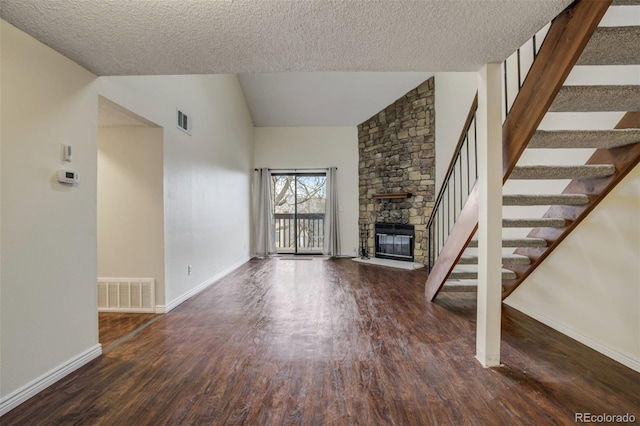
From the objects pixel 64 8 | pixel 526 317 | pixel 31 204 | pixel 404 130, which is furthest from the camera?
pixel 404 130

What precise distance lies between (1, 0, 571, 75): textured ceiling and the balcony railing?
547 cm

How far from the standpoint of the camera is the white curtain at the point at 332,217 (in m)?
7.19

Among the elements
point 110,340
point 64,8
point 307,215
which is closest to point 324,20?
point 64,8

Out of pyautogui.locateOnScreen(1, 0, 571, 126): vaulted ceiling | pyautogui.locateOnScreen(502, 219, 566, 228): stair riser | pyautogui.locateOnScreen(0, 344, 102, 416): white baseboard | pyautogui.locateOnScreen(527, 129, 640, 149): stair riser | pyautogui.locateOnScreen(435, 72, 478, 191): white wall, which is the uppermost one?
pyautogui.locateOnScreen(435, 72, 478, 191): white wall

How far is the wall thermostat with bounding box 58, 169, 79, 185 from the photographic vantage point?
196 cm

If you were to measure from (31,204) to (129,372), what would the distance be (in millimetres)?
1256

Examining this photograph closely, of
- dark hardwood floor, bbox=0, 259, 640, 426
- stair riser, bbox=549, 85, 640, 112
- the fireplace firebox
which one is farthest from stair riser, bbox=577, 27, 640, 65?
the fireplace firebox

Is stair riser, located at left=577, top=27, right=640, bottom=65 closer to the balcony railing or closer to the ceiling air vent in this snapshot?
the ceiling air vent

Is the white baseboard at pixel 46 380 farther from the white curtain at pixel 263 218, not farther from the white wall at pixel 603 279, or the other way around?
the white curtain at pixel 263 218

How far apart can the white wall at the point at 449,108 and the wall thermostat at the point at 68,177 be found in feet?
15.9

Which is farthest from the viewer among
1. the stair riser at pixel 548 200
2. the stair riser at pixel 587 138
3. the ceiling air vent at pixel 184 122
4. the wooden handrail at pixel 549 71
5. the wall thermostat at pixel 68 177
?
the ceiling air vent at pixel 184 122

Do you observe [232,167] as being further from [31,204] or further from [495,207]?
[495,207]

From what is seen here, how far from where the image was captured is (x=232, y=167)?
5.66 m

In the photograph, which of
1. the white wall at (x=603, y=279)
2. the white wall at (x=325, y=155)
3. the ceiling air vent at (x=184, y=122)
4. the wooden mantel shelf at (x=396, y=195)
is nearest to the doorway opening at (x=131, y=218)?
the ceiling air vent at (x=184, y=122)
